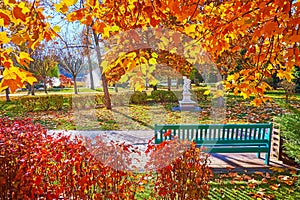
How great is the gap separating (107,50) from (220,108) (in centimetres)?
409

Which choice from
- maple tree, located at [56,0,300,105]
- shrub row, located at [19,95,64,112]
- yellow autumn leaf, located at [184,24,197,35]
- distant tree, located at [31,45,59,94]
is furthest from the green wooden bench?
distant tree, located at [31,45,59,94]

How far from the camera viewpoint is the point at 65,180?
2.22m

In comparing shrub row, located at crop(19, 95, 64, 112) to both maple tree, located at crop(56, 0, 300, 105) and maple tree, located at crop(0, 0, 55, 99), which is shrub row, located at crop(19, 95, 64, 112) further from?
maple tree, located at crop(0, 0, 55, 99)

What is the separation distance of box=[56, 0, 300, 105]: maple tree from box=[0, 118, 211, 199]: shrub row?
1031mm

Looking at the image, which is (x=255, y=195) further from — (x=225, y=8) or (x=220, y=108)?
(x=220, y=108)

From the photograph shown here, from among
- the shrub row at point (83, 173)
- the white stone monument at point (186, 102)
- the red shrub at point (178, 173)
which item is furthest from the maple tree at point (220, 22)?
the white stone monument at point (186, 102)

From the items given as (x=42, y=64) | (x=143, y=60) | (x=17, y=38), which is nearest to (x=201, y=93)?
(x=143, y=60)

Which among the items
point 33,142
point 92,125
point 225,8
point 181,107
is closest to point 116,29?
point 225,8

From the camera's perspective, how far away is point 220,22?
8.43 feet

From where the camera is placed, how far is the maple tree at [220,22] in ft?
6.08

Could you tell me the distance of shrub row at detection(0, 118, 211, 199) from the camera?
2.18 metres

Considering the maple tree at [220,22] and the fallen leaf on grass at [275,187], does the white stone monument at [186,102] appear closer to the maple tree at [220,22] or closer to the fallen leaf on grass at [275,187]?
the maple tree at [220,22]

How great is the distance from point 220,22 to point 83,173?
2002mm

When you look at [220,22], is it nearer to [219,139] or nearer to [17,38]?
[17,38]
